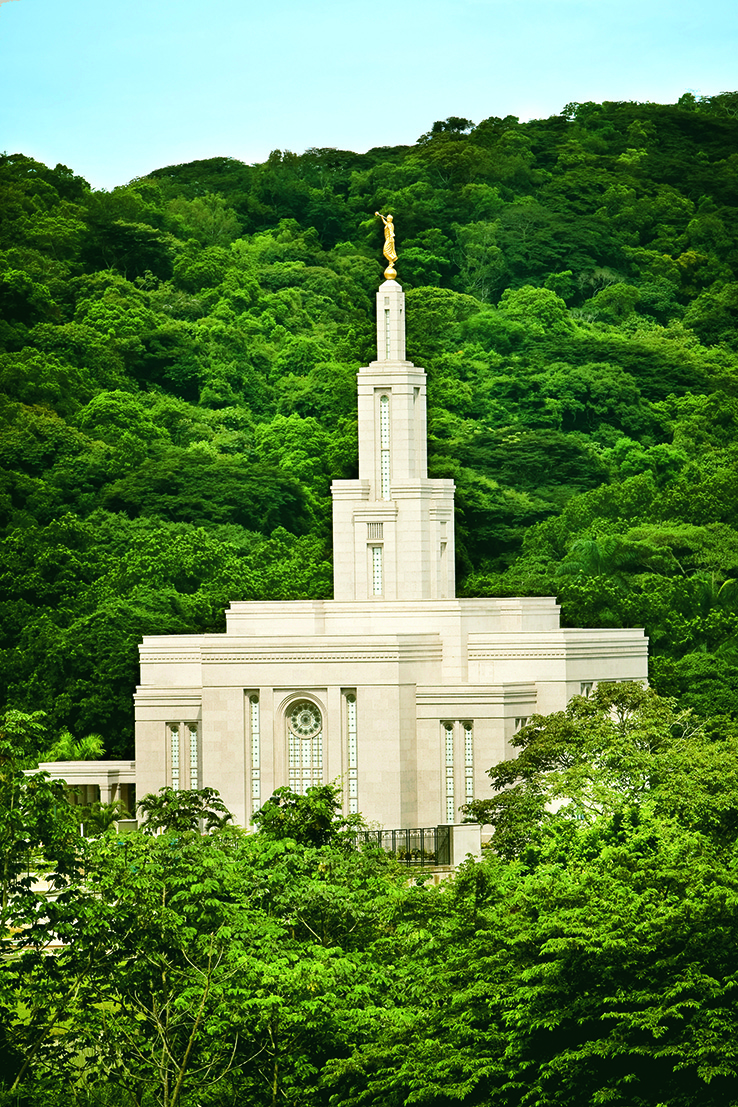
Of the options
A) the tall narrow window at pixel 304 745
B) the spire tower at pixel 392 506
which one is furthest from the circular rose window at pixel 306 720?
the spire tower at pixel 392 506

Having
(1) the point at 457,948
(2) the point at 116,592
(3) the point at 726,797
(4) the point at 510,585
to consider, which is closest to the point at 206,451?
(2) the point at 116,592

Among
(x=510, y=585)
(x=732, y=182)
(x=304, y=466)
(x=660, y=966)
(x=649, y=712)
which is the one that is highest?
(x=732, y=182)

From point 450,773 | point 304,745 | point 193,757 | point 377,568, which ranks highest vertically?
point 377,568

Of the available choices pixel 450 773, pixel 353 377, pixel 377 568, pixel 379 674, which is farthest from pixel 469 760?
pixel 353 377

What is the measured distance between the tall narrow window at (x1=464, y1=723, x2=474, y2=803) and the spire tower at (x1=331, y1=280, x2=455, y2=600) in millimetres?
4731

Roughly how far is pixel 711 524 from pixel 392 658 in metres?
36.1

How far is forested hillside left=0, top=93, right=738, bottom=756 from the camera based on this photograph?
7575 centimetres

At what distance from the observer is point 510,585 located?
7644 centimetres

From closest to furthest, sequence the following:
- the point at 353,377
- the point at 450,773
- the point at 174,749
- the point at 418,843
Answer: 1. the point at 418,843
2. the point at 450,773
3. the point at 174,749
4. the point at 353,377

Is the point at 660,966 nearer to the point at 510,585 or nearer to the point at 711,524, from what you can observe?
the point at 510,585

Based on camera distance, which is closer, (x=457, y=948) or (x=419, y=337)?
(x=457, y=948)

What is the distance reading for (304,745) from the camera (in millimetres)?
48125

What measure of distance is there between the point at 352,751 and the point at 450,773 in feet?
7.00

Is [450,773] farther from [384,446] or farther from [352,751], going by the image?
[384,446]
